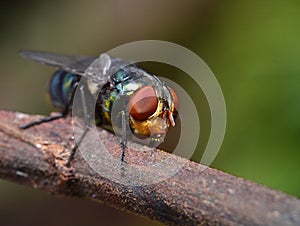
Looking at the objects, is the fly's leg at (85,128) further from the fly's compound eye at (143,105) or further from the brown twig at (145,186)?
the fly's compound eye at (143,105)

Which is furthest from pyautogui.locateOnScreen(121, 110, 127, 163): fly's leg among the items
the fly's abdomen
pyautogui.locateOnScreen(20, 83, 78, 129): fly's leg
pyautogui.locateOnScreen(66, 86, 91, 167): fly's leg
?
the fly's abdomen

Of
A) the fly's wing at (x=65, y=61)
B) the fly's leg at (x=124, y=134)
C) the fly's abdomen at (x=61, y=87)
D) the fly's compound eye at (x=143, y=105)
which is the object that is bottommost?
the fly's abdomen at (x=61, y=87)

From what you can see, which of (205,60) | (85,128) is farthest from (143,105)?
(205,60)

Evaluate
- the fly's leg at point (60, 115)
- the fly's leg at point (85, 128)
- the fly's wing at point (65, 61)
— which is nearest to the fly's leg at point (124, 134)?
the fly's leg at point (85, 128)

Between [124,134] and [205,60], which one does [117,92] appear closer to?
[124,134]

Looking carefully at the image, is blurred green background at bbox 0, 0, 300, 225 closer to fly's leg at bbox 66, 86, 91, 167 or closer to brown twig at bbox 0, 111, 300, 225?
fly's leg at bbox 66, 86, 91, 167

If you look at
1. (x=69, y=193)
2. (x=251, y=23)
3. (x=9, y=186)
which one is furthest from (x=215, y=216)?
(x=9, y=186)
